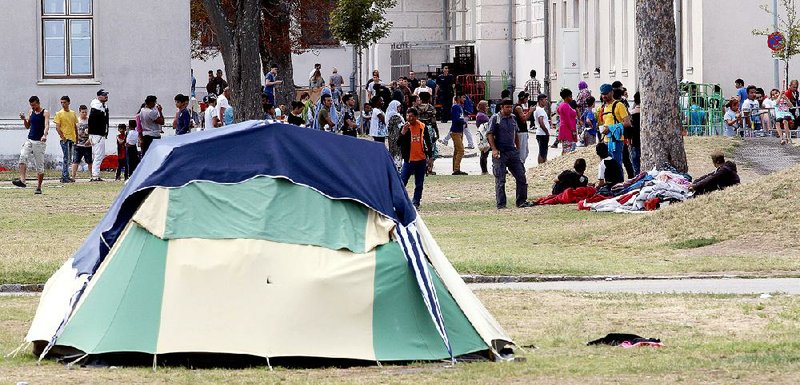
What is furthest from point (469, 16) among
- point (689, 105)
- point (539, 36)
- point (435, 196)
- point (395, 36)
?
point (435, 196)

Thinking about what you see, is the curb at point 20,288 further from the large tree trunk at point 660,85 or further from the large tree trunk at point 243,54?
the large tree trunk at point 243,54

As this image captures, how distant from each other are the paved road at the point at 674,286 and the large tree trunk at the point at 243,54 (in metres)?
14.2

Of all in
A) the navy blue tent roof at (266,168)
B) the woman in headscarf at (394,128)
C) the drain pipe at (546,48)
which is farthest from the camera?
the drain pipe at (546,48)

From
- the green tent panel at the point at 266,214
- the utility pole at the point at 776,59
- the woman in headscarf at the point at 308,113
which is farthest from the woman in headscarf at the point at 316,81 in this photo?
the green tent panel at the point at 266,214

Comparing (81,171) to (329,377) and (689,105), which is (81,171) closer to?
(689,105)

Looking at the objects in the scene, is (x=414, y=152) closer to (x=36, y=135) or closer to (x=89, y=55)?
(x=36, y=135)

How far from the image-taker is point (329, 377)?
10109 millimetres

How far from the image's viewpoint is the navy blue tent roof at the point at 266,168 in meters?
11.2

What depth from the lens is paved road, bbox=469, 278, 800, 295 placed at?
1509 centimetres

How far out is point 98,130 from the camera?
3297 centimetres

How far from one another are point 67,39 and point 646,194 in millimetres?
16890

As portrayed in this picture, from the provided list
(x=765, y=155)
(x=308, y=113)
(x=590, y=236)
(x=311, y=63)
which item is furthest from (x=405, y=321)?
(x=311, y=63)

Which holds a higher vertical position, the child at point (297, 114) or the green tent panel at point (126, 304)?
the child at point (297, 114)

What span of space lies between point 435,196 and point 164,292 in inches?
685
